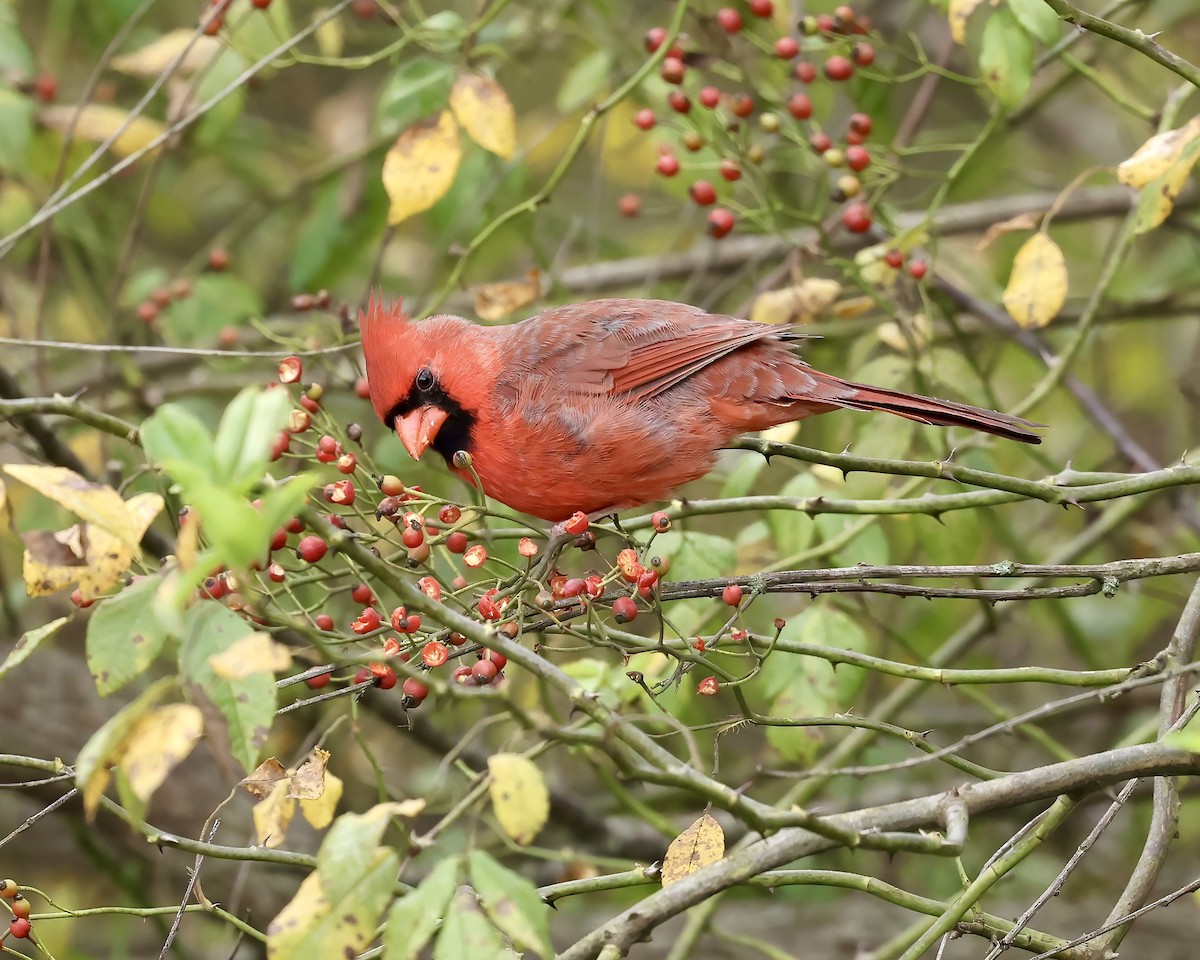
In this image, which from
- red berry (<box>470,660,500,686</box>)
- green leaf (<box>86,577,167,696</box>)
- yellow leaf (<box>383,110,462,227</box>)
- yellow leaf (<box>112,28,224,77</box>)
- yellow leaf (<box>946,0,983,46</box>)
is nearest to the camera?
green leaf (<box>86,577,167,696</box>)

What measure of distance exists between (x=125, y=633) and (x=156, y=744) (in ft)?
0.46

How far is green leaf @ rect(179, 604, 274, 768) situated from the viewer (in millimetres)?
1501

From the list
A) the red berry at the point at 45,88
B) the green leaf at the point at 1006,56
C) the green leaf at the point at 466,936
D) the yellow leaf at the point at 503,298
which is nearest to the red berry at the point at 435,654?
the green leaf at the point at 466,936

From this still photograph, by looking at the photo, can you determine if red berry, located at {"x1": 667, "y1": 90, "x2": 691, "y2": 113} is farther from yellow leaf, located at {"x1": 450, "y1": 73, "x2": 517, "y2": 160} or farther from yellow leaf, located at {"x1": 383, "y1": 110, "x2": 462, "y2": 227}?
yellow leaf, located at {"x1": 383, "y1": 110, "x2": 462, "y2": 227}

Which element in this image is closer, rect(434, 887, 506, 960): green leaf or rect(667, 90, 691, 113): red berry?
rect(434, 887, 506, 960): green leaf

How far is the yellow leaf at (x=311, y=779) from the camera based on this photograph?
1.96 m

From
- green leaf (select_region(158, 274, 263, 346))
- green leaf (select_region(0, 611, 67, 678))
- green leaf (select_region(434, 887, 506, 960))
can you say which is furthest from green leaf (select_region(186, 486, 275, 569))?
green leaf (select_region(158, 274, 263, 346))

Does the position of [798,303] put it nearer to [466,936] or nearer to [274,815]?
[274,815]

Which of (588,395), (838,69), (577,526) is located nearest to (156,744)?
(577,526)

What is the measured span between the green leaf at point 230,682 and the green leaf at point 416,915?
0.26m

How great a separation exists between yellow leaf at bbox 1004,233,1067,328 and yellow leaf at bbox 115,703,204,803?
1.95 m

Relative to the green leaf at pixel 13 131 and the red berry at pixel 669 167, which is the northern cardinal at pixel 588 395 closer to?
the red berry at pixel 669 167

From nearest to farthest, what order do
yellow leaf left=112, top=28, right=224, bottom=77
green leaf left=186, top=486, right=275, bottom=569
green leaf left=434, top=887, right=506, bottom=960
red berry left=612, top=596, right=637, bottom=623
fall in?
green leaf left=186, top=486, right=275, bottom=569 → green leaf left=434, top=887, right=506, bottom=960 → red berry left=612, top=596, right=637, bottom=623 → yellow leaf left=112, top=28, right=224, bottom=77

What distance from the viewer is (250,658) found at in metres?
1.40
